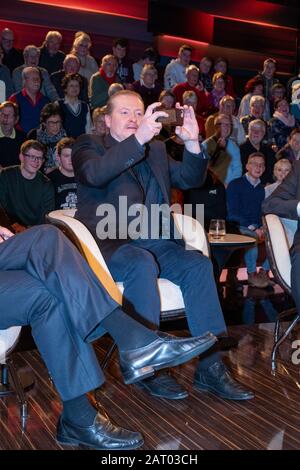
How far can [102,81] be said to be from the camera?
6.57 metres

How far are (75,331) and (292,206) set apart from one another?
143 cm

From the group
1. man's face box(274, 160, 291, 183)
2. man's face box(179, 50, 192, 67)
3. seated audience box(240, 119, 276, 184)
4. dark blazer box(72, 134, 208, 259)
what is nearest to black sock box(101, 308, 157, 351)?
dark blazer box(72, 134, 208, 259)

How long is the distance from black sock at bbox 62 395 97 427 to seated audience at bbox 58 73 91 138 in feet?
13.6

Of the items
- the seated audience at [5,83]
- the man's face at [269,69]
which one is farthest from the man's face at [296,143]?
the seated audience at [5,83]

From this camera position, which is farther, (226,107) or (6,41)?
(226,107)

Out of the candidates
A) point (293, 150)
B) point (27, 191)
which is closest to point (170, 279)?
point (27, 191)

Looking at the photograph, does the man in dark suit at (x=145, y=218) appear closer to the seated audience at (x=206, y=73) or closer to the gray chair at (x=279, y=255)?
the gray chair at (x=279, y=255)

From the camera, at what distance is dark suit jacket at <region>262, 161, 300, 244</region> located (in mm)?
2975

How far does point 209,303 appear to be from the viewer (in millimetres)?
2527

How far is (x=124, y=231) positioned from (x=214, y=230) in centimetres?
99

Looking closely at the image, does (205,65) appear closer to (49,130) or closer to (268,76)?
(268,76)

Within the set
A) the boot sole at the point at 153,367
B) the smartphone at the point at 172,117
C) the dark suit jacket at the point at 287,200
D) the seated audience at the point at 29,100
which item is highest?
the seated audience at the point at 29,100

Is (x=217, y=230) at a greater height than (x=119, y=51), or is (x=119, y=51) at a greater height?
(x=119, y=51)

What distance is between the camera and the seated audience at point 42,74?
622cm
